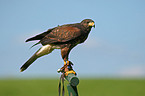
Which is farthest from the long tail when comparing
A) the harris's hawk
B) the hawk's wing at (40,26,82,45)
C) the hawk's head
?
the hawk's head

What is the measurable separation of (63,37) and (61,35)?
0.12 ft

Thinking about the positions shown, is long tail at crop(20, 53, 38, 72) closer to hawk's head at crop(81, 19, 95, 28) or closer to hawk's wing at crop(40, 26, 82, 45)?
hawk's wing at crop(40, 26, 82, 45)

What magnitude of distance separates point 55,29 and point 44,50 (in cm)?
28

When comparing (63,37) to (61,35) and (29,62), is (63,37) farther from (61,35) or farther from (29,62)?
(29,62)

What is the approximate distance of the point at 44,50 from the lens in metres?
2.45

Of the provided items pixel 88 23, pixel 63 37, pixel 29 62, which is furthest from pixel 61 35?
pixel 29 62

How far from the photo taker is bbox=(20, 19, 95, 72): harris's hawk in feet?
7.73

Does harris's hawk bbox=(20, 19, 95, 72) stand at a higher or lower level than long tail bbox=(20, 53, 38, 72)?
higher

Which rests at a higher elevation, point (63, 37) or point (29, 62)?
point (63, 37)

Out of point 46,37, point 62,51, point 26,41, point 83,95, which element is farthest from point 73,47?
point 83,95

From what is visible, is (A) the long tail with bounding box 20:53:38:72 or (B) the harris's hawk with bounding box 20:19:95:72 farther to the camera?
(A) the long tail with bounding box 20:53:38:72

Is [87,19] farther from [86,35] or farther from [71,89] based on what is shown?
[71,89]

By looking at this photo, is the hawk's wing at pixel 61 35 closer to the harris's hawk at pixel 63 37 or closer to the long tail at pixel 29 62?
the harris's hawk at pixel 63 37

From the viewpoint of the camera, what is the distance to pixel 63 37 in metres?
2.37
